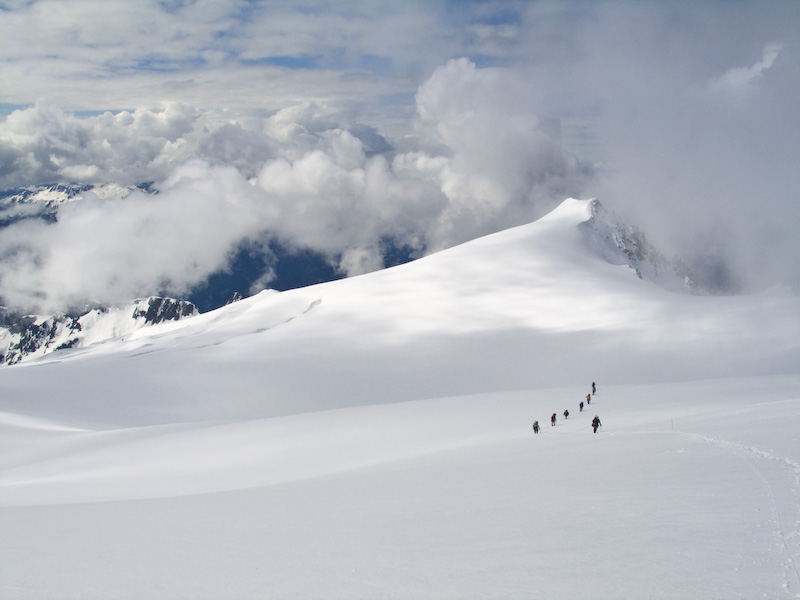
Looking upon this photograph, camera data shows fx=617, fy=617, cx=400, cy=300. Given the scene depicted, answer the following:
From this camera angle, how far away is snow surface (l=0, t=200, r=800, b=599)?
9.11 meters

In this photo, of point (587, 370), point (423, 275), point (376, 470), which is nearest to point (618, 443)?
point (376, 470)

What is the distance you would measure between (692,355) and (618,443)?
1631 inches

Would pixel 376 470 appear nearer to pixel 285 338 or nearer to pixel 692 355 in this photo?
pixel 692 355

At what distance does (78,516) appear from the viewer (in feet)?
49.3

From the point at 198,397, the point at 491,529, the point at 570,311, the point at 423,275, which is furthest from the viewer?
the point at 423,275

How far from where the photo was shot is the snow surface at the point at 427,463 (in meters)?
9.11

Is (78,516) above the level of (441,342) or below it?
below

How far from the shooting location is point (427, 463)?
67.3 ft

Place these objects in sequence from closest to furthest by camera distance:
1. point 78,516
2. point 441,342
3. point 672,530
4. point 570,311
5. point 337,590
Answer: point 337,590, point 672,530, point 78,516, point 441,342, point 570,311

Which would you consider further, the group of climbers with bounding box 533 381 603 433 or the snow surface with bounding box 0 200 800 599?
the group of climbers with bounding box 533 381 603 433

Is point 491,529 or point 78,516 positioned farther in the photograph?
point 78,516

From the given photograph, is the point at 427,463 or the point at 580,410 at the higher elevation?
the point at 580,410

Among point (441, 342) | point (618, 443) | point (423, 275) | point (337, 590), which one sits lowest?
point (337, 590)

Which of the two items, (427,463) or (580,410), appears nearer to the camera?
(427,463)
